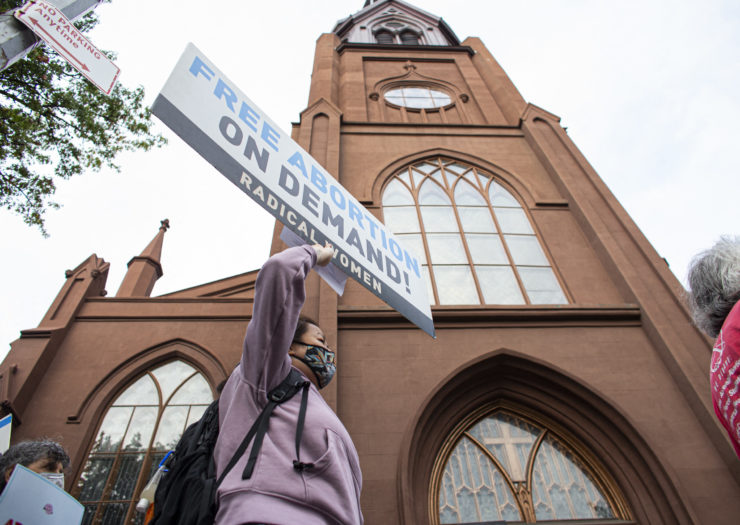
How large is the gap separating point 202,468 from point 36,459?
159cm

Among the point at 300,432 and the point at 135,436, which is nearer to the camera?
the point at 300,432

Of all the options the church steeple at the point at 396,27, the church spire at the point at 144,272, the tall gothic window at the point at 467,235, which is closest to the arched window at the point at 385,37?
the church steeple at the point at 396,27

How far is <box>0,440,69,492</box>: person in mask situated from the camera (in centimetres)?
235

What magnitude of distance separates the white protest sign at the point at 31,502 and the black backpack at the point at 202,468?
0.68m

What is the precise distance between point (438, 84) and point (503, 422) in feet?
36.4

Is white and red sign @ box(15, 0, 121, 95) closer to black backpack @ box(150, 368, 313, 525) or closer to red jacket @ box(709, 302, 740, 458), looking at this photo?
black backpack @ box(150, 368, 313, 525)

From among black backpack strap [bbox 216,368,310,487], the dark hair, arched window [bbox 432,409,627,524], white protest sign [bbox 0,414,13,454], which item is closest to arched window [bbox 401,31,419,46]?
arched window [bbox 432,409,627,524]

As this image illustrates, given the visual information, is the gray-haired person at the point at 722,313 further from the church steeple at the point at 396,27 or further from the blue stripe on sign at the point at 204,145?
the church steeple at the point at 396,27

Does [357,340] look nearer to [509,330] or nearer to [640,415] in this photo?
[509,330]

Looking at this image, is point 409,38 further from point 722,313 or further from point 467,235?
point 722,313

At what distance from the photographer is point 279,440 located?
1477 millimetres

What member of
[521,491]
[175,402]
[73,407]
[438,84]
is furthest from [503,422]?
[438,84]

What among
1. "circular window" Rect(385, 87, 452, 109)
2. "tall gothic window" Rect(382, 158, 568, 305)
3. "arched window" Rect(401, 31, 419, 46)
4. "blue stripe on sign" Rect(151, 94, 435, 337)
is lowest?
"blue stripe on sign" Rect(151, 94, 435, 337)

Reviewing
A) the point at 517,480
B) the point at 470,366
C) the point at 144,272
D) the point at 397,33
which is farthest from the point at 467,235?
the point at 397,33
